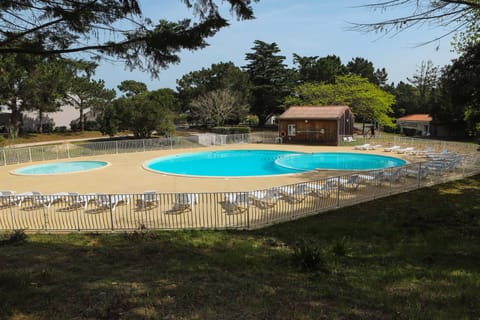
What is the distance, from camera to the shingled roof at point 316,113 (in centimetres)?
2780

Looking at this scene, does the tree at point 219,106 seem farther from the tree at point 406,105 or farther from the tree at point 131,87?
the tree at point 406,105

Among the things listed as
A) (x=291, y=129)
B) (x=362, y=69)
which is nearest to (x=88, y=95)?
(x=291, y=129)

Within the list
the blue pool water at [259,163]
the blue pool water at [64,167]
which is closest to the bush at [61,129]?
the blue pool water at [64,167]

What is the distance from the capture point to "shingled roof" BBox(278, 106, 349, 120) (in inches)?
1095

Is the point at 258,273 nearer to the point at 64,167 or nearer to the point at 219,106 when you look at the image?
the point at 64,167

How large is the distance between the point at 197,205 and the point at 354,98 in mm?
28552

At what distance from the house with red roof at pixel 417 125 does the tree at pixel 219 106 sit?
64.4ft

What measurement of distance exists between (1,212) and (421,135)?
132 ft

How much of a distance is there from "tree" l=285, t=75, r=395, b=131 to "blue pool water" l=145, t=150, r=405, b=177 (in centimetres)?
1303

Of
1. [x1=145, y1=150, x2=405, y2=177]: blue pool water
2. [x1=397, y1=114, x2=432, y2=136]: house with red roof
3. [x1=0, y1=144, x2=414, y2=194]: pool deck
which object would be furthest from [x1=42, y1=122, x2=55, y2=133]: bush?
[x1=397, y1=114, x2=432, y2=136]: house with red roof

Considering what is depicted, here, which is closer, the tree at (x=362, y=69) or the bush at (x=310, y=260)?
the bush at (x=310, y=260)

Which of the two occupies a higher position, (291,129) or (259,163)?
(291,129)

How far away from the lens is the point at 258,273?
459 centimetres

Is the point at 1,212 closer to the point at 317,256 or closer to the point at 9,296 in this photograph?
the point at 9,296
